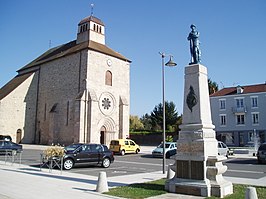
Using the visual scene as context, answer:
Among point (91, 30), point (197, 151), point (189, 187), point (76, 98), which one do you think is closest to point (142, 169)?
point (189, 187)

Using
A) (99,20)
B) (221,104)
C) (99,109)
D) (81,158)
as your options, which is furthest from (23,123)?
(221,104)

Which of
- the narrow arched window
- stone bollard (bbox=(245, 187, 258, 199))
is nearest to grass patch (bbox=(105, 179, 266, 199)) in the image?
stone bollard (bbox=(245, 187, 258, 199))

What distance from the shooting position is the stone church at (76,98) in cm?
3453

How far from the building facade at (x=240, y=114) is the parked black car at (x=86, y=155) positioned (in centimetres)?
3234

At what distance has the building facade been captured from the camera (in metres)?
42.5

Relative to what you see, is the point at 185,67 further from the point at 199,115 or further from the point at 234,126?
the point at 234,126

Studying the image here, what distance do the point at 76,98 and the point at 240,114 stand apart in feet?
89.2

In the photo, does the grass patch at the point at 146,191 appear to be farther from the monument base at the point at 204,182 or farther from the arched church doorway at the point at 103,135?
the arched church doorway at the point at 103,135

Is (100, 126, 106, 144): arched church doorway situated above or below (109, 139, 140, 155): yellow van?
above

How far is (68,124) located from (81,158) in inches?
837

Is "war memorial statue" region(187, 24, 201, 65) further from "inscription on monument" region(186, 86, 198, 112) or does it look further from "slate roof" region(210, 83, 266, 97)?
"slate roof" region(210, 83, 266, 97)

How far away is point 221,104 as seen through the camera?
153ft

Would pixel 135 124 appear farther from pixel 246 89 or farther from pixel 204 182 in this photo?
pixel 204 182

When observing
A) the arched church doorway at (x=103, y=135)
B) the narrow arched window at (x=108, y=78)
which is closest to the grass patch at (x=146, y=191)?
the arched church doorway at (x=103, y=135)
